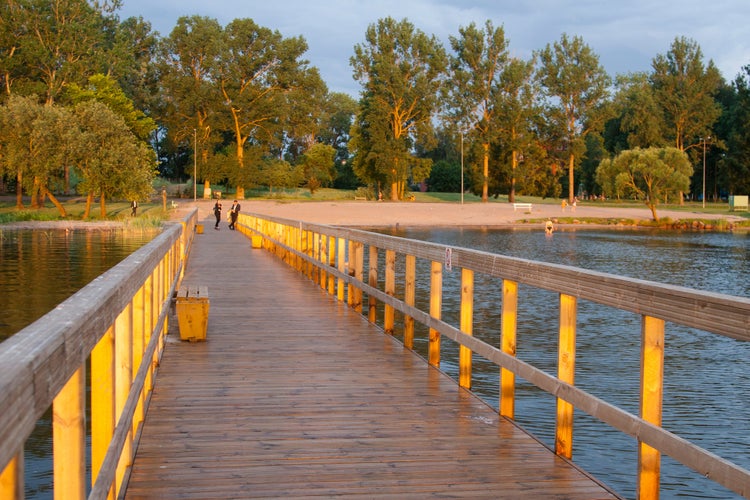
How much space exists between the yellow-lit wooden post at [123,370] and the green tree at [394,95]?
84397 mm

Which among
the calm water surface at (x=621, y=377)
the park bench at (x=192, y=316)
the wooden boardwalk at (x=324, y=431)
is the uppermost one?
the park bench at (x=192, y=316)

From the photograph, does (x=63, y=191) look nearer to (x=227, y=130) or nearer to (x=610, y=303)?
(x=227, y=130)

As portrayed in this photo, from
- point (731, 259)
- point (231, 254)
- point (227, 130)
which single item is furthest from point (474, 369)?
point (227, 130)

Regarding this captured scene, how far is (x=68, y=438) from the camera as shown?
268 centimetres

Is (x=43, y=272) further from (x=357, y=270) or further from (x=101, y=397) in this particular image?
(x=101, y=397)

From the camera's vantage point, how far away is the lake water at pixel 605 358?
808cm

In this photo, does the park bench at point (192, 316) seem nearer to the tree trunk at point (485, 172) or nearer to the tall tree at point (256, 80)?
the tall tree at point (256, 80)

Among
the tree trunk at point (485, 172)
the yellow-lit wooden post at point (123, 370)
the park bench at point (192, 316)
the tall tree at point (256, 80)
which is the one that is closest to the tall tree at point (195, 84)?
the tall tree at point (256, 80)

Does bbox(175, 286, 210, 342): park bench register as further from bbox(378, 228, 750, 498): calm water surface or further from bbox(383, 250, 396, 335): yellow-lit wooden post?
bbox(378, 228, 750, 498): calm water surface

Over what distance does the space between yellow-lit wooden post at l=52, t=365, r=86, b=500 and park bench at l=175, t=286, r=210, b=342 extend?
6.77 metres

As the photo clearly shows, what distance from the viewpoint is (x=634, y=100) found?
96375 millimetres

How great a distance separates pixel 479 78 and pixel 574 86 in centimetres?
991

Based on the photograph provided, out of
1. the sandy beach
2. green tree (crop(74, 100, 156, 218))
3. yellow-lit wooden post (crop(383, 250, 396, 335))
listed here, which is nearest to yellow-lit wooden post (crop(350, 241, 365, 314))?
yellow-lit wooden post (crop(383, 250, 396, 335))

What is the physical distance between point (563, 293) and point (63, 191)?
77.5m
